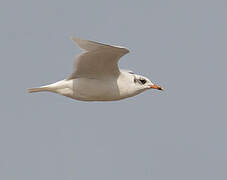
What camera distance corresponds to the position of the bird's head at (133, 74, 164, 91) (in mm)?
18984

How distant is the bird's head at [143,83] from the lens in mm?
18984

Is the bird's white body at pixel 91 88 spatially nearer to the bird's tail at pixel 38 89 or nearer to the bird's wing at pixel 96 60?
the bird's tail at pixel 38 89

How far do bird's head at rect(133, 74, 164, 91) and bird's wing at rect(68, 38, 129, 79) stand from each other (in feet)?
2.93

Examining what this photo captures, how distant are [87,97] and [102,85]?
527 mm

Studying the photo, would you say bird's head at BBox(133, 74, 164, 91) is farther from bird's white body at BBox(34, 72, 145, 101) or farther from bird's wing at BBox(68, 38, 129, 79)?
bird's wing at BBox(68, 38, 129, 79)

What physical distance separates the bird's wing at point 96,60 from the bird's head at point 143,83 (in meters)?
0.89

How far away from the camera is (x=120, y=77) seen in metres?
18.4

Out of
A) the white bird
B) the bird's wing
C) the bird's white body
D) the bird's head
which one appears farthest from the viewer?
the bird's head

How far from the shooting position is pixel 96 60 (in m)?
17.5

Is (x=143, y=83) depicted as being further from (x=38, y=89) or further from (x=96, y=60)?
(x=38, y=89)

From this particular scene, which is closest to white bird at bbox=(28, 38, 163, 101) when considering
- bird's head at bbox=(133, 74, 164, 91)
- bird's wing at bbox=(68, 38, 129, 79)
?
bird's wing at bbox=(68, 38, 129, 79)

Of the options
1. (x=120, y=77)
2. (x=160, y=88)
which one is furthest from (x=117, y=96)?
(x=160, y=88)

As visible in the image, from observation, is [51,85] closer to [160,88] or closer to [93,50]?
[93,50]

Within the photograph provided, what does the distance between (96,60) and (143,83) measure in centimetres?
→ 219
